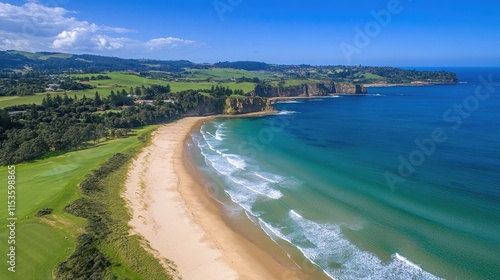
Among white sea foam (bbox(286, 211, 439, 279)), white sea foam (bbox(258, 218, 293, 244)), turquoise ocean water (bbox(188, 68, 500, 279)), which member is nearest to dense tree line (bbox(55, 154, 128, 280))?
turquoise ocean water (bbox(188, 68, 500, 279))

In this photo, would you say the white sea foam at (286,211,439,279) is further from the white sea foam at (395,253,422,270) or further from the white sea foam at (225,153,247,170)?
the white sea foam at (225,153,247,170)

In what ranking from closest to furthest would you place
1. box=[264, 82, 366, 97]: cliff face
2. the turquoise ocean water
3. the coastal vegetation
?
the coastal vegetation, the turquoise ocean water, box=[264, 82, 366, 97]: cliff face

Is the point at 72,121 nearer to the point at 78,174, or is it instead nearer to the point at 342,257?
the point at 78,174

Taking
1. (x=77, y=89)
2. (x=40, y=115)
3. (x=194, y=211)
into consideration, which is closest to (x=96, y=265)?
(x=194, y=211)

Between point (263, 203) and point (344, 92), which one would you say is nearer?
point (263, 203)

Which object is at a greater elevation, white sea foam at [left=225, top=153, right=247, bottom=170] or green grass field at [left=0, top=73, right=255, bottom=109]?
green grass field at [left=0, top=73, right=255, bottom=109]

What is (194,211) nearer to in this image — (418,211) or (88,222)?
(88,222)

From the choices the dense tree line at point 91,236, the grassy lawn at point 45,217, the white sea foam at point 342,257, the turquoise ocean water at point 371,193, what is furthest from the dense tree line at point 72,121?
the white sea foam at point 342,257
